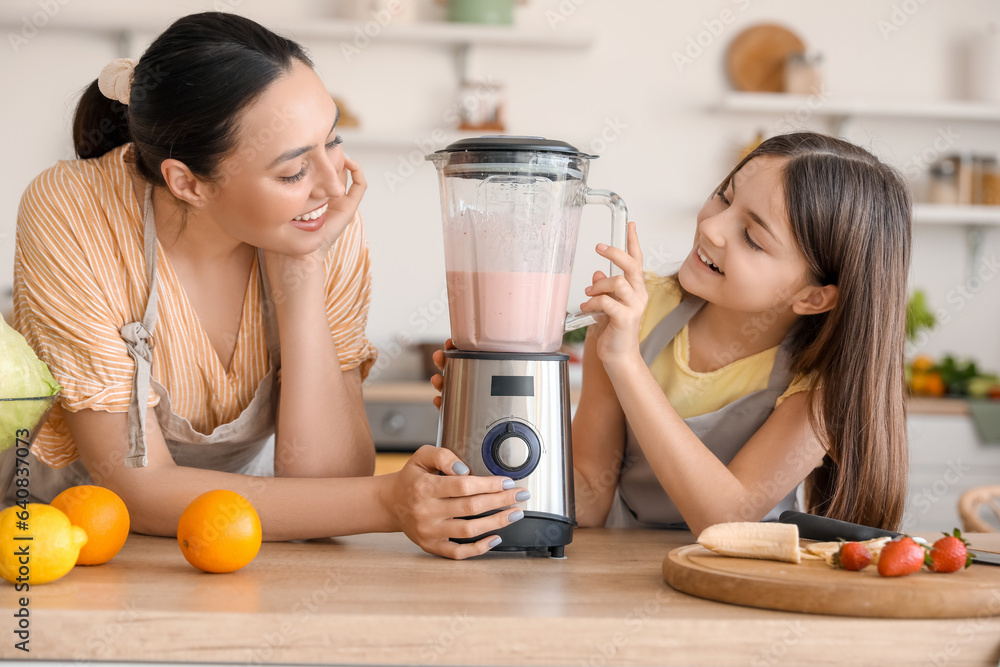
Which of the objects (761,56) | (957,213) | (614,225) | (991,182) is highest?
(761,56)

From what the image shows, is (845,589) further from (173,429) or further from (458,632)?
(173,429)

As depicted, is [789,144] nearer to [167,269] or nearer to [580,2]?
[167,269]

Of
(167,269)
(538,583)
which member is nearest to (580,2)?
(167,269)

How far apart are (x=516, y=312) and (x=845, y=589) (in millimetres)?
423

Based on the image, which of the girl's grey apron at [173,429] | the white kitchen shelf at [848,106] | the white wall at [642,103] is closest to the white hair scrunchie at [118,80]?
the girl's grey apron at [173,429]

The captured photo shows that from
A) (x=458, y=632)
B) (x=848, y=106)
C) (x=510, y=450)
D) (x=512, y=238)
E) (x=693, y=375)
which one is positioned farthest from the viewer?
(x=848, y=106)

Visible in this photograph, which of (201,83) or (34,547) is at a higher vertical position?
(201,83)

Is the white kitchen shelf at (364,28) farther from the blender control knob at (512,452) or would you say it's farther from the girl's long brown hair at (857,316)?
the blender control knob at (512,452)

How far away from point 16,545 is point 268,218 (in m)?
0.42

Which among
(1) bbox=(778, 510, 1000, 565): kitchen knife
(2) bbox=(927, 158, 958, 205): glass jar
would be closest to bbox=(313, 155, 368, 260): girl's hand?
(1) bbox=(778, 510, 1000, 565): kitchen knife

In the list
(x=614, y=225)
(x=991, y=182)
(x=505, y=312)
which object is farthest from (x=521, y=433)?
(x=991, y=182)

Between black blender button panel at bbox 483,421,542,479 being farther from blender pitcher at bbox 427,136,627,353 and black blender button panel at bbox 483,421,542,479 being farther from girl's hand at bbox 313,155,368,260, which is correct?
girl's hand at bbox 313,155,368,260

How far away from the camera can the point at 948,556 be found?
0.76 m

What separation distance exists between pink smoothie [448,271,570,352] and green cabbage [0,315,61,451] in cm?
40
